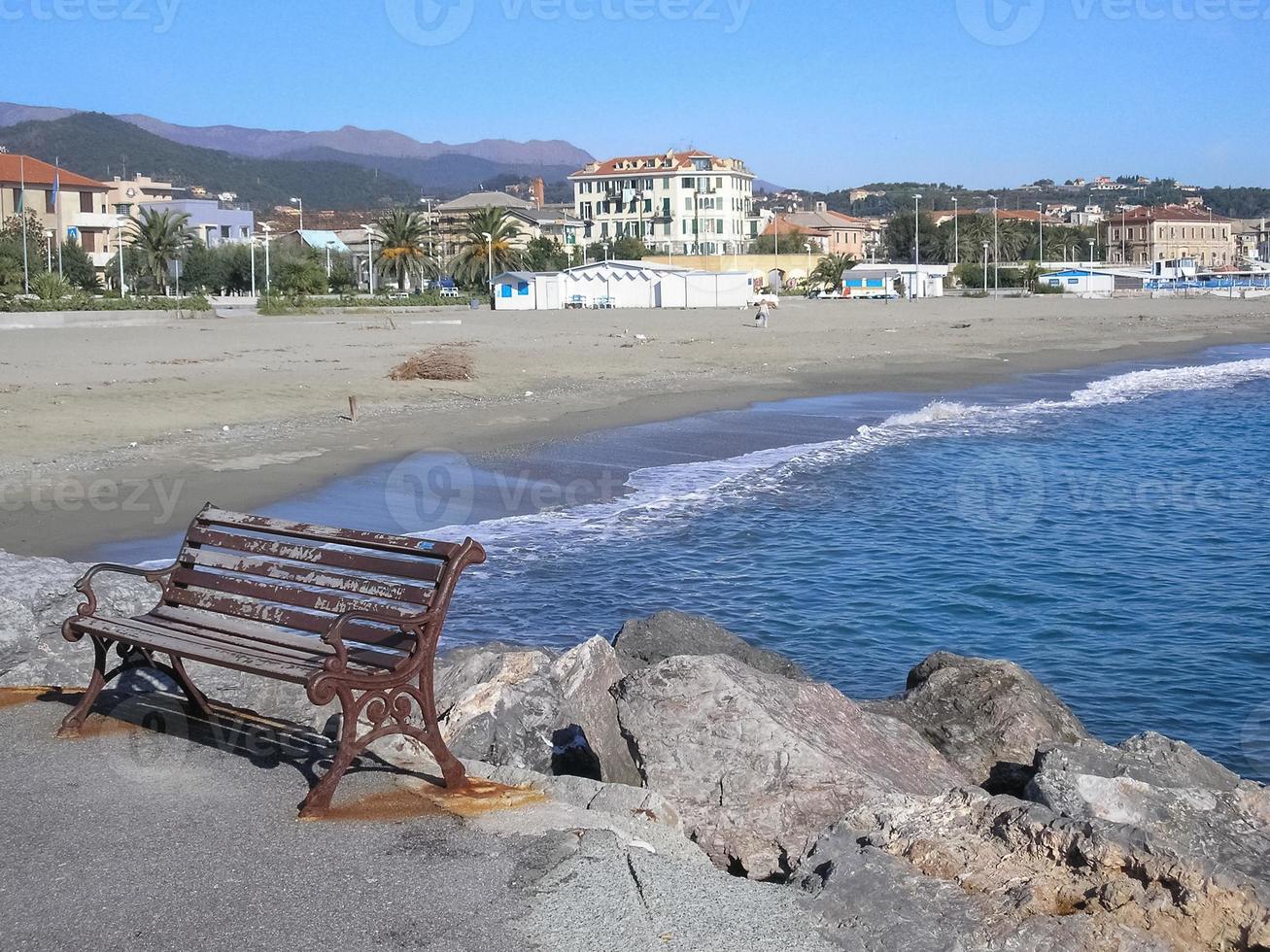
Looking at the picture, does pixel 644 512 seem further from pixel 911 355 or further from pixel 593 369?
pixel 911 355

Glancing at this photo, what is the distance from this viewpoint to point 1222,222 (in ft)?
557

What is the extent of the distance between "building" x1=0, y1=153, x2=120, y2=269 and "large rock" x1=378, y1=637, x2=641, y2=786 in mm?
103287

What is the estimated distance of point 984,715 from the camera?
7.12 metres

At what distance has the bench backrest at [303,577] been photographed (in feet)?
17.0

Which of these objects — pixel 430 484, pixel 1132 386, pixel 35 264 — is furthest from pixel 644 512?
pixel 35 264

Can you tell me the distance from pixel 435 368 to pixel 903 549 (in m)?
15.0

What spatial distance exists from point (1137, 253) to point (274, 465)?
6300 inches

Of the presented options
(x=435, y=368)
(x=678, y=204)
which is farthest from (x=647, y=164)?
(x=435, y=368)

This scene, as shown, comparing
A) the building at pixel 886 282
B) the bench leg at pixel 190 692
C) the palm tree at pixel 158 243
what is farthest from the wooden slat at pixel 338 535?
the palm tree at pixel 158 243

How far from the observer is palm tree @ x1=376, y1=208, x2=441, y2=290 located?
86.2 meters

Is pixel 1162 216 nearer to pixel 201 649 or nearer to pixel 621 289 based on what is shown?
pixel 621 289

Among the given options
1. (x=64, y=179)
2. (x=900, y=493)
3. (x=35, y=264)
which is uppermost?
(x=64, y=179)

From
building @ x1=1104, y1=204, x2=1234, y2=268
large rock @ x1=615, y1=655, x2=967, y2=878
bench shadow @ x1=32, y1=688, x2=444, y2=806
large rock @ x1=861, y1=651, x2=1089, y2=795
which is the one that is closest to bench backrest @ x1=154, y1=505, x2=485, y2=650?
bench shadow @ x1=32, y1=688, x2=444, y2=806

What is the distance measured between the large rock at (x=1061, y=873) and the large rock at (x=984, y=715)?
224 cm
